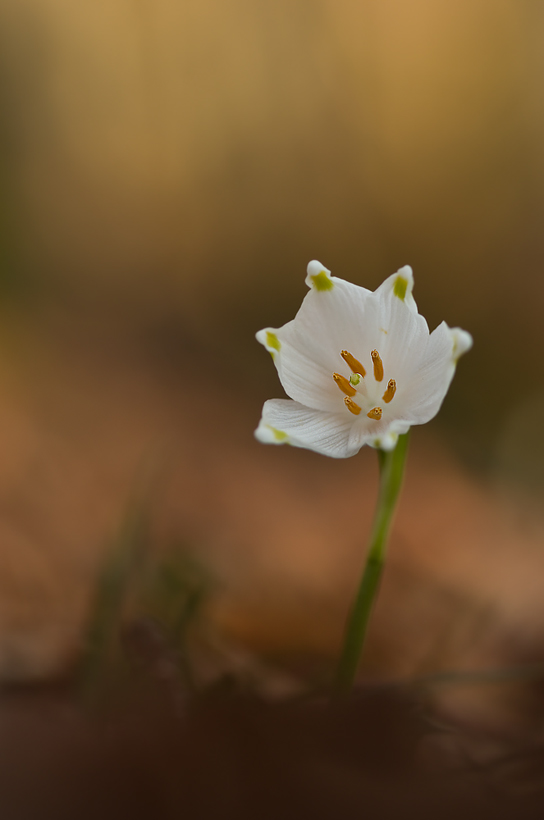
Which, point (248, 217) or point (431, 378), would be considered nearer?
point (431, 378)

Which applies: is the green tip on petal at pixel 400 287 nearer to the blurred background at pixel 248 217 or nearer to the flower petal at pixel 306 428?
the flower petal at pixel 306 428

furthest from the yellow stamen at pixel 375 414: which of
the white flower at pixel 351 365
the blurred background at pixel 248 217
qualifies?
the blurred background at pixel 248 217

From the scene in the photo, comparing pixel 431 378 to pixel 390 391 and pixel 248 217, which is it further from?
pixel 248 217

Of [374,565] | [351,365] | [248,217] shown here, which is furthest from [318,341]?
[248,217]

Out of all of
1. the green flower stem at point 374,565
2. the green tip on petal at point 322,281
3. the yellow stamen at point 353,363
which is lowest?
the green flower stem at point 374,565

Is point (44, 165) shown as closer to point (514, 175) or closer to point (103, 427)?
point (103, 427)

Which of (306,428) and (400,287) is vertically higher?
(400,287)

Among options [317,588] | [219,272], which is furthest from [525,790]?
[219,272]

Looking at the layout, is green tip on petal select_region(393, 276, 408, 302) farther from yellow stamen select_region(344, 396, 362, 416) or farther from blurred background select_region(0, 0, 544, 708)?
blurred background select_region(0, 0, 544, 708)
